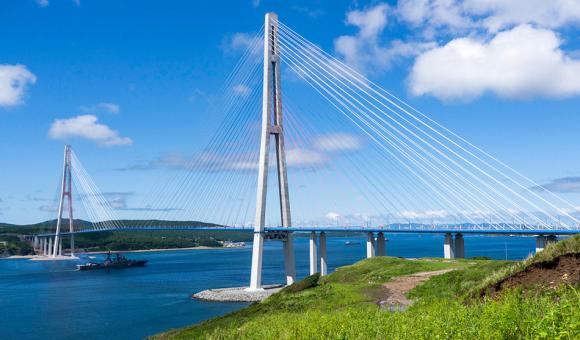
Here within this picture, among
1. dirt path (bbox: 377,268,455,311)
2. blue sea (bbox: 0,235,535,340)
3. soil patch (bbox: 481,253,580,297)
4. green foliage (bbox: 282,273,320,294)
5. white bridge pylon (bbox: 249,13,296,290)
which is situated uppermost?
white bridge pylon (bbox: 249,13,296,290)

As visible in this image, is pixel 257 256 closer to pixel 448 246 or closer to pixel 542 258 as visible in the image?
pixel 448 246

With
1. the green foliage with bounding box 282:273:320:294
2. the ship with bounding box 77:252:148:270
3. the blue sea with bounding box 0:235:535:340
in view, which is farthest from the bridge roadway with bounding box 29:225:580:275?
the ship with bounding box 77:252:148:270

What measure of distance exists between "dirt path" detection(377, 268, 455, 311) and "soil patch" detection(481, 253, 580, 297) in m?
3.76

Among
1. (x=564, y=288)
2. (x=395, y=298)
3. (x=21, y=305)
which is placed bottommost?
(x=21, y=305)

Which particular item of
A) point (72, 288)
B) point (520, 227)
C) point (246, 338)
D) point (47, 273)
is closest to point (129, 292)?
point (72, 288)

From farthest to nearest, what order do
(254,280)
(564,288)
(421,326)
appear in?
1. (254,280)
2. (564,288)
3. (421,326)

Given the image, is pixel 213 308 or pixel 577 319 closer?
pixel 577 319

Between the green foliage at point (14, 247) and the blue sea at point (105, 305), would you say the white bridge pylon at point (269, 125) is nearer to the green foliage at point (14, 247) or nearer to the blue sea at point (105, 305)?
the blue sea at point (105, 305)

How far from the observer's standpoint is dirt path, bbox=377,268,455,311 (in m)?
18.1

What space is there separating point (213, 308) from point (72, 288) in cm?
2832

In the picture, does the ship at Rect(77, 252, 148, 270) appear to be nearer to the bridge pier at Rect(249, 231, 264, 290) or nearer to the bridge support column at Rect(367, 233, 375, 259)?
the bridge pier at Rect(249, 231, 264, 290)

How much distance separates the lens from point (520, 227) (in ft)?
110

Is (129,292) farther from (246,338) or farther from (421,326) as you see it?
(421,326)

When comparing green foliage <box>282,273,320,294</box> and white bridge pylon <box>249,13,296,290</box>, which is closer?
green foliage <box>282,273,320,294</box>
